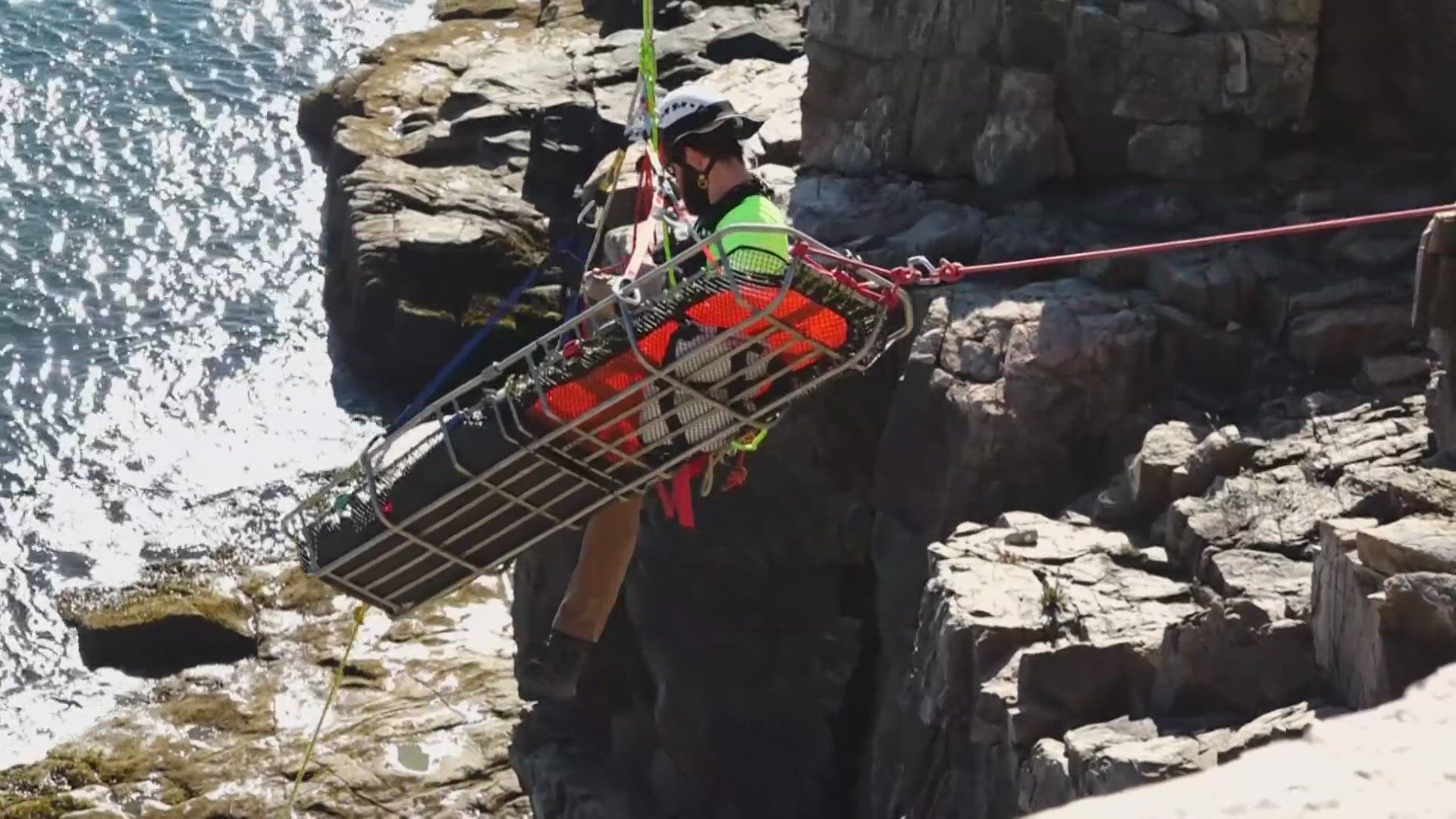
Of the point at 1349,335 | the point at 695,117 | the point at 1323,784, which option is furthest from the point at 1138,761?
the point at 1323,784

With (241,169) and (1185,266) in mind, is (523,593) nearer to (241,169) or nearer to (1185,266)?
(1185,266)

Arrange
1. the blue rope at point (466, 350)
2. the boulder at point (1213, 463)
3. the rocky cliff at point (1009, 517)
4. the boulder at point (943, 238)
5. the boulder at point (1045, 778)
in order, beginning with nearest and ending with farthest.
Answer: the boulder at point (1045, 778), the rocky cliff at point (1009, 517), the blue rope at point (466, 350), the boulder at point (1213, 463), the boulder at point (943, 238)

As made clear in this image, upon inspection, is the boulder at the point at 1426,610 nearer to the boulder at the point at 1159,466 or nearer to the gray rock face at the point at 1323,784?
the boulder at the point at 1159,466

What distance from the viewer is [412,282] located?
27.4 meters

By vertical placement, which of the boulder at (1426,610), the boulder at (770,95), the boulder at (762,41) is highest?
the boulder at (1426,610)

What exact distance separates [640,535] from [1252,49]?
20.8 feet

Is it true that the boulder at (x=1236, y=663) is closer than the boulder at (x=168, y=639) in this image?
Yes

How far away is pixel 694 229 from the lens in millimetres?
9906

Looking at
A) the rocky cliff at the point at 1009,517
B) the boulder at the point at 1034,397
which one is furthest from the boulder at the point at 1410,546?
the boulder at the point at 1034,397

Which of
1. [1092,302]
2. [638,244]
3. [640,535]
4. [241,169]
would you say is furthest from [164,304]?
Result: [638,244]

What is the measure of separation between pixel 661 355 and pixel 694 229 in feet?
3.23

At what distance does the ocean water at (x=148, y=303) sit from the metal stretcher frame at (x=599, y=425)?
13.3m

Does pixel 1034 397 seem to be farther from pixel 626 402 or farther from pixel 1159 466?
pixel 626 402

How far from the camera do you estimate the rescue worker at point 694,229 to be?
965 cm
